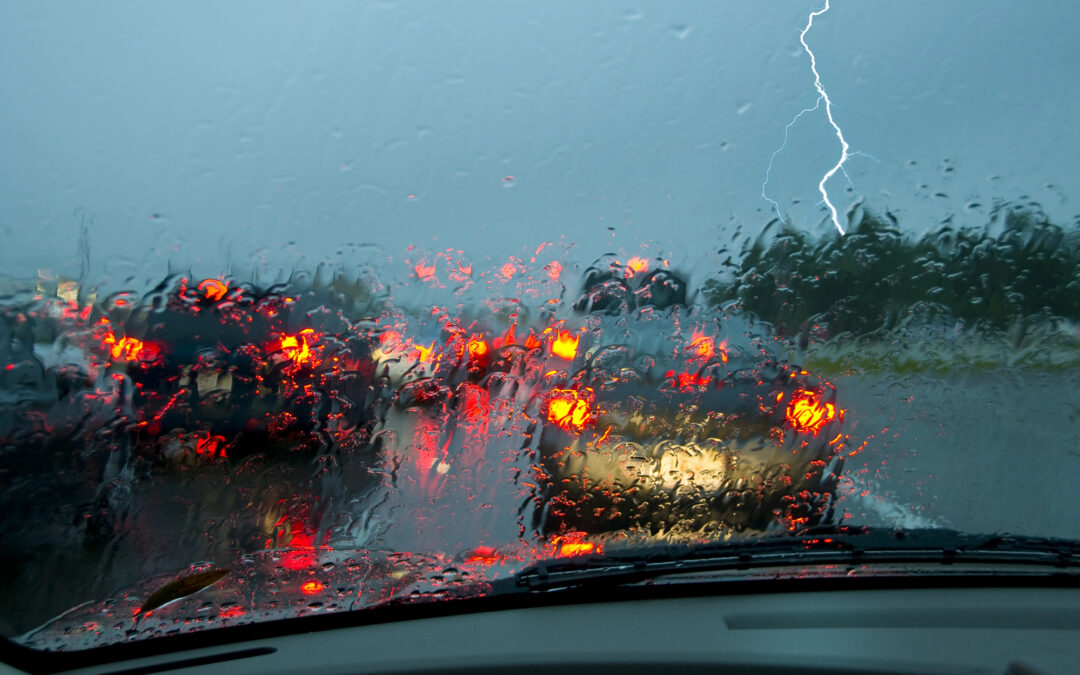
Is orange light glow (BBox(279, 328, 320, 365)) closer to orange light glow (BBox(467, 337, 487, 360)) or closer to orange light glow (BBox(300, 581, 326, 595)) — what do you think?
Result: orange light glow (BBox(467, 337, 487, 360))

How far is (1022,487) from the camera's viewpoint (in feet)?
14.3

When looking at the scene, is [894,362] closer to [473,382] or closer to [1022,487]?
[1022,487]

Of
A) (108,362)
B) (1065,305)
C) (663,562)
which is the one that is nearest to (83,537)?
(108,362)

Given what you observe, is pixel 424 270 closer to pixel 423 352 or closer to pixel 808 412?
pixel 423 352

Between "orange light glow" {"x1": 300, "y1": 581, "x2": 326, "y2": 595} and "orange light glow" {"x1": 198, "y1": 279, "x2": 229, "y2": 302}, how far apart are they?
58.1 inches

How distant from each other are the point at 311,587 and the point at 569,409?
5.55 ft

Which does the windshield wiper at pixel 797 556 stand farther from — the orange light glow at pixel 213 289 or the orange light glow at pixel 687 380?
the orange light glow at pixel 213 289

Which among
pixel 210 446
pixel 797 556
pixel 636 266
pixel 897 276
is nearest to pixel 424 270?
pixel 636 266

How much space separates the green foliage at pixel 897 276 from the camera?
438 cm

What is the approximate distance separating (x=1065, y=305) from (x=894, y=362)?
1278 millimetres

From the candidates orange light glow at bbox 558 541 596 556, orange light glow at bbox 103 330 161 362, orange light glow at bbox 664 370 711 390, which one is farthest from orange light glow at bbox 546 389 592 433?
orange light glow at bbox 103 330 161 362

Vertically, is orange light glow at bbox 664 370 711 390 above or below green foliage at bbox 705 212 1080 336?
below

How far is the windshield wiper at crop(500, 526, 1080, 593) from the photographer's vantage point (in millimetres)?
3402

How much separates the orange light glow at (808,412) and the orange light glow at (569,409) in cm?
128
